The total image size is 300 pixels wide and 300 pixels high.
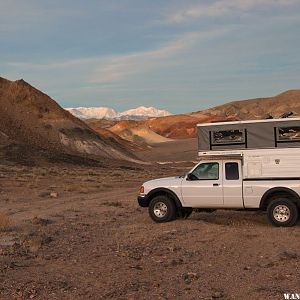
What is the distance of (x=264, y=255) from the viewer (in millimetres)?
10531

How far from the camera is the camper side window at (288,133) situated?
526 inches

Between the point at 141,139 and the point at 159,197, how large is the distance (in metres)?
136

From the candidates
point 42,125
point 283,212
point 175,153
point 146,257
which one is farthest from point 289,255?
point 175,153

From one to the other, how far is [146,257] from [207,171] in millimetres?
4469

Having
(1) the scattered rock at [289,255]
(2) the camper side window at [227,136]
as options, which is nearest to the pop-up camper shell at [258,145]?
(2) the camper side window at [227,136]

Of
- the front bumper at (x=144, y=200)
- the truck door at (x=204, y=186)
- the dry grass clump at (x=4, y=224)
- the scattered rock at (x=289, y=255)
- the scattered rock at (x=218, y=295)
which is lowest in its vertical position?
the scattered rock at (x=218, y=295)

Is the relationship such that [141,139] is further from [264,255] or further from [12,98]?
[264,255]

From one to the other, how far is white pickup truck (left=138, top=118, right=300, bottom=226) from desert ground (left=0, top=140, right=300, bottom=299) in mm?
485

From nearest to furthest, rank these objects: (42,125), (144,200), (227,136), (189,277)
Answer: (189,277), (227,136), (144,200), (42,125)

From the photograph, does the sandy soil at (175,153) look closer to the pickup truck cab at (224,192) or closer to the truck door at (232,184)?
the pickup truck cab at (224,192)

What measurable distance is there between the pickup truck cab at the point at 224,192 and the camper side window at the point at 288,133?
680mm

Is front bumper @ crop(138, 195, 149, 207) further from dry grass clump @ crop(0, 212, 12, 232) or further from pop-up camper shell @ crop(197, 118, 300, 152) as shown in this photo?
dry grass clump @ crop(0, 212, 12, 232)

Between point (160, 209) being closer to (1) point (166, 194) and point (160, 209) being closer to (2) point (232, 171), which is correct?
(1) point (166, 194)

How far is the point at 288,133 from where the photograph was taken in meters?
13.5
